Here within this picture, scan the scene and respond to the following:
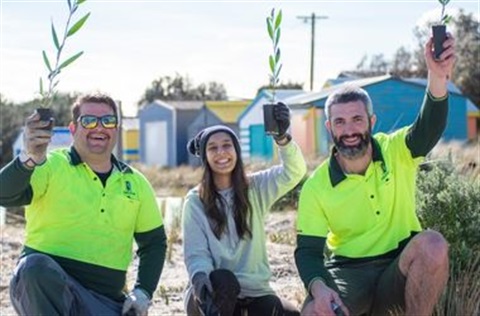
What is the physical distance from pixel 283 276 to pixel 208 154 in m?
2.35

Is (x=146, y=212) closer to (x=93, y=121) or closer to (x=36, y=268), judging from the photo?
(x=93, y=121)

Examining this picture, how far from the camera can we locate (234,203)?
4.95m

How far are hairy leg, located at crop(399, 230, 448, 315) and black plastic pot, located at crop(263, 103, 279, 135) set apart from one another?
107 cm

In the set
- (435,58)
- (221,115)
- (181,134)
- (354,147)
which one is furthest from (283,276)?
(181,134)

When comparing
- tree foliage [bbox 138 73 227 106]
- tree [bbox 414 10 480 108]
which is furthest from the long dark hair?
tree foliage [bbox 138 73 227 106]

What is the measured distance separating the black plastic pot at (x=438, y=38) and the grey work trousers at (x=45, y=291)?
2250mm

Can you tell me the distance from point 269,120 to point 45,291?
162cm

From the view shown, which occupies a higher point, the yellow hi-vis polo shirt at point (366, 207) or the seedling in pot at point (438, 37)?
the seedling in pot at point (438, 37)

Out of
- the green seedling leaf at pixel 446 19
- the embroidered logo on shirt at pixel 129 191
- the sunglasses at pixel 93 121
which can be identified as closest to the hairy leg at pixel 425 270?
the green seedling leaf at pixel 446 19

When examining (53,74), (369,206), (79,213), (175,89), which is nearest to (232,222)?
(369,206)

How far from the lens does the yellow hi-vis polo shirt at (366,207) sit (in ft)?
15.4

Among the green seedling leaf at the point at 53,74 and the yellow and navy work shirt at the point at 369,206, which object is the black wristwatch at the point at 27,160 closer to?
the green seedling leaf at the point at 53,74

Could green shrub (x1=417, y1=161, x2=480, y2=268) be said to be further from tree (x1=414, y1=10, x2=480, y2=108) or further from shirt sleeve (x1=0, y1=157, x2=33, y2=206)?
tree (x1=414, y1=10, x2=480, y2=108)

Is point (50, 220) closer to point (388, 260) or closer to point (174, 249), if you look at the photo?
point (388, 260)
